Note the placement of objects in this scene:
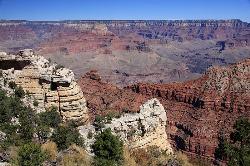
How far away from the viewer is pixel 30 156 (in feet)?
69.7

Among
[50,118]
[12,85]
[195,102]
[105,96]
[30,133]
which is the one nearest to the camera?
[30,133]

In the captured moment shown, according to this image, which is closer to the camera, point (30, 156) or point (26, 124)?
point (30, 156)

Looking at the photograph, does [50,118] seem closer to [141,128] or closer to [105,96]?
[141,128]

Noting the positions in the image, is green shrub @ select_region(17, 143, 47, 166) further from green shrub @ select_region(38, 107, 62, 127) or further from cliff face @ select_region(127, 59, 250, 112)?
cliff face @ select_region(127, 59, 250, 112)

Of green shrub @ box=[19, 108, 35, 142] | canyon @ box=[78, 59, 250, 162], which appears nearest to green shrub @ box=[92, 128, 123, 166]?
green shrub @ box=[19, 108, 35, 142]

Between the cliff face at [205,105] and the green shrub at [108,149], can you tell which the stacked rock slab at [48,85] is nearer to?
the green shrub at [108,149]

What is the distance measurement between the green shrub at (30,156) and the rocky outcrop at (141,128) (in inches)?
244

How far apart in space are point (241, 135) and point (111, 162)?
1960 cm

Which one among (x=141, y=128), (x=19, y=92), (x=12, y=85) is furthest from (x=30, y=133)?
(x=12, y=85)

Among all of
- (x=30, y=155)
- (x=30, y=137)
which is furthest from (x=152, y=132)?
(x=30, y=155)

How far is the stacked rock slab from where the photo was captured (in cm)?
3266

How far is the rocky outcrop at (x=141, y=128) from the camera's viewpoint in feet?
94.5

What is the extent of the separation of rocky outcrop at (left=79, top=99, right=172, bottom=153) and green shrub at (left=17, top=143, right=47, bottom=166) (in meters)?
6.20

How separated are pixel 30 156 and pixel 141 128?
10.1 metres
